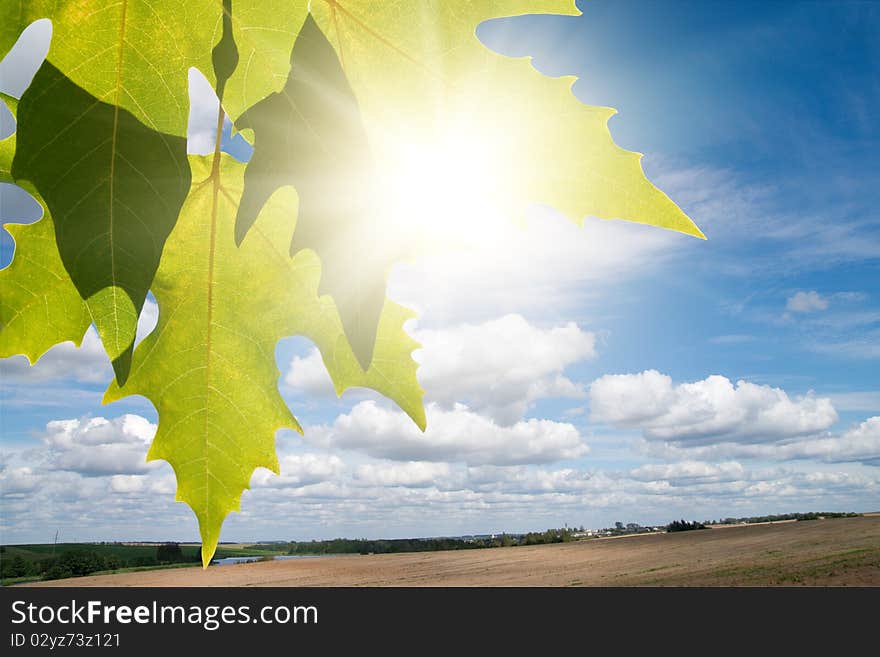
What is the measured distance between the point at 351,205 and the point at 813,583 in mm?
35547

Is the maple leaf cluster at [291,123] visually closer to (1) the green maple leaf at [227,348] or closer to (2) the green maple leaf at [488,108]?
(2) the green maple leaf at [488,108]

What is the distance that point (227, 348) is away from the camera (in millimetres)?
1144

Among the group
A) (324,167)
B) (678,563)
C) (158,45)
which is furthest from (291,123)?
(678,563)

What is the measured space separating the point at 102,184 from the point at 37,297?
320 mm

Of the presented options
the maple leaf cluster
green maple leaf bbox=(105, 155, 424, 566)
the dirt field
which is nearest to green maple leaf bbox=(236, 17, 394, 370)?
the maple leaf cluster

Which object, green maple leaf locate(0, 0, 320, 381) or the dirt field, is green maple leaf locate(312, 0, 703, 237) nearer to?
green maple leaf locate(0, 0, 320, 381)

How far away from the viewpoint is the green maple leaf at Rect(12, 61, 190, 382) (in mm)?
732

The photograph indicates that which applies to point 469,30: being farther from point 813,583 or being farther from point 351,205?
point 813,583

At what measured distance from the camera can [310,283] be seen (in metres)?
1.07

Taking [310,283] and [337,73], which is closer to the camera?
[337,73]

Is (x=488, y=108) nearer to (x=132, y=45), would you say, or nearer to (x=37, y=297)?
(x=132, y=45)

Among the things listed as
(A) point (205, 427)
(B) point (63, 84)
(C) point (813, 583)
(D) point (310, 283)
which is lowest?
(C) point (813, 583)

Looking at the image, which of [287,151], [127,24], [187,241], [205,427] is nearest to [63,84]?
[127,24]

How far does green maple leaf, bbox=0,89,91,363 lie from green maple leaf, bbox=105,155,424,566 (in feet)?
0.41
